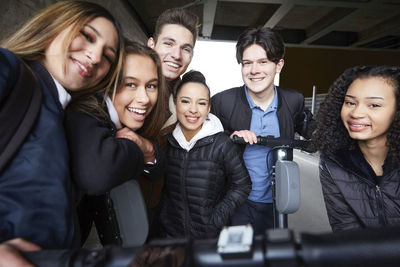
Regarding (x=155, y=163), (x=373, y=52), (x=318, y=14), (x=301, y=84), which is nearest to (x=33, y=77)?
(x=155, y=163)

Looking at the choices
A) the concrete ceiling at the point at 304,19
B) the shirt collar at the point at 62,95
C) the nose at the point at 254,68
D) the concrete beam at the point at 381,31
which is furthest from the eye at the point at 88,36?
the concrete beam at the point at 381,31

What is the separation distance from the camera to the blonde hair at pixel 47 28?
833 mm

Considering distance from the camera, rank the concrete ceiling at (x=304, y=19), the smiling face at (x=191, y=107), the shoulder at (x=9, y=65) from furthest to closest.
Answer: the concrete ceiling at (x=304, y=19) < the smiling face at (x=191, y=107) < the shoulder at (x=9, y=65)

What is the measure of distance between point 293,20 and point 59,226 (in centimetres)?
878

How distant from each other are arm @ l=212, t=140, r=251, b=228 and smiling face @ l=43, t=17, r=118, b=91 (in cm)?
95

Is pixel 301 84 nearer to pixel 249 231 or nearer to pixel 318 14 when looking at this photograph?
pixel 318 14

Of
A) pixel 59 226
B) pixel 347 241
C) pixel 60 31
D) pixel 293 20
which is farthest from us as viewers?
pixel 293 20

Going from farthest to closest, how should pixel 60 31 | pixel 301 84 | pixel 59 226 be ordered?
pixel 301 84 < pixel 60 31 < pixel 59 226

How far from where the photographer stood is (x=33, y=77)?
28.8 inches

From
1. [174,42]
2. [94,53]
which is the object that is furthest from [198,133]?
[94,53]

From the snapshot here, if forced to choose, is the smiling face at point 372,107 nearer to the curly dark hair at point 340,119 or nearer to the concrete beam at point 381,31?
the curly dark hair at point 340,119

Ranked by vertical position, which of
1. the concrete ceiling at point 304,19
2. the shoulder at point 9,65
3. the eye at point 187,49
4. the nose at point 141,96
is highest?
the concrete ceiling at point 304,19

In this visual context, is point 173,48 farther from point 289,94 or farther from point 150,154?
point 150,154

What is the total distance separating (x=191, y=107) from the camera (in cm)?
174
